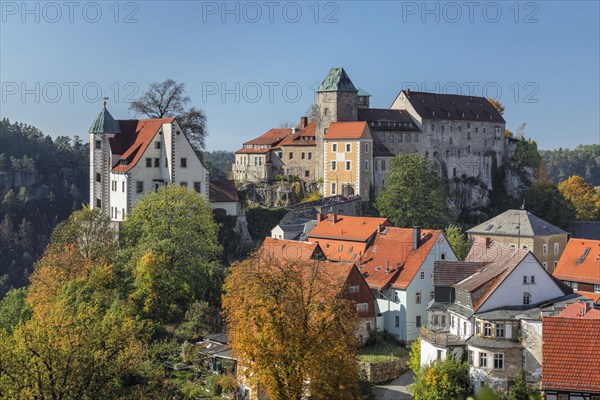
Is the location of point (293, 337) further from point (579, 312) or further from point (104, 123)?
Answer: point (104, 123)

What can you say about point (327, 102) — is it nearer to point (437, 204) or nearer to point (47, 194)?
point (437, 204)

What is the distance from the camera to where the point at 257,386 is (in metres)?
37.0

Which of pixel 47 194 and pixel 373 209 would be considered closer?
pixel 373 209

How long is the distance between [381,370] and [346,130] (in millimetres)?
35393

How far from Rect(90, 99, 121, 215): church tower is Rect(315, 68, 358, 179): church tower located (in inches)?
834

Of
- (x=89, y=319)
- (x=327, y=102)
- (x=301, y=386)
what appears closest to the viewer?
(x=301, y=386)

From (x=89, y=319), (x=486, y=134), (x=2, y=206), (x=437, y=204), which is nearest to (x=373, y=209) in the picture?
(x=437, y=204)

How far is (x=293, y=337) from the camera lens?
120 feet

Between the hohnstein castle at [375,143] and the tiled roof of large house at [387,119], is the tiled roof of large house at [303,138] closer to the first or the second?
the hohnstein castle at [375,143]

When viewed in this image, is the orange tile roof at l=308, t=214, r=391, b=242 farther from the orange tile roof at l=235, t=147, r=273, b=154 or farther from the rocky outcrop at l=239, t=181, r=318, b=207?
the orange tile roof at l=235, t=147, r=273, b=154

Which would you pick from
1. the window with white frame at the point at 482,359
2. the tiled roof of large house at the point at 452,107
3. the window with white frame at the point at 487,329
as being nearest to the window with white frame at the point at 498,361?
the window with white frame at the point at 482,359

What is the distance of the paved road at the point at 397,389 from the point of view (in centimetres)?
4069

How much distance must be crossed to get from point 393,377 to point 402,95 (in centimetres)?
4731

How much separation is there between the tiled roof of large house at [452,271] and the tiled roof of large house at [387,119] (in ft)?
113
